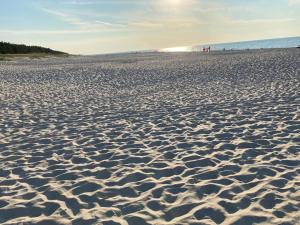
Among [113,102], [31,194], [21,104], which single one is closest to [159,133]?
[31,194]

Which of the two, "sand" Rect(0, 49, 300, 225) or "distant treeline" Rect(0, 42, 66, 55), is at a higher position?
"distant treeline" Rect(0, 42, 66, 55)

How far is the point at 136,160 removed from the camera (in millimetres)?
8945

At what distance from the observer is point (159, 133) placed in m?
11.4

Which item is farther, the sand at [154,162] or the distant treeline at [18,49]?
the distant treeline at [18,49]

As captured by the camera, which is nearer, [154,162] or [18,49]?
[154,162]

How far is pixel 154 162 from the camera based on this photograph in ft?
28.6

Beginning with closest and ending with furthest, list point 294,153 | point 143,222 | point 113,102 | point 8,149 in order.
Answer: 1. point 143,222
2. point 294,153
3. point 8,149
4. point 113,102

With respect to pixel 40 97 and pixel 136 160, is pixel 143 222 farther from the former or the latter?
pixel 40 97

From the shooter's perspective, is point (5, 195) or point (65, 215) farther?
point (5, 195)

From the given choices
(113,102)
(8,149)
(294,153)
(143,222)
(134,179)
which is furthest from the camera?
(113,102)

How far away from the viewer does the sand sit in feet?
20.6

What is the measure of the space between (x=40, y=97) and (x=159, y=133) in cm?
1102

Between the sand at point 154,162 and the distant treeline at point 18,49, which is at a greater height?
the distant treeline at point 18,49

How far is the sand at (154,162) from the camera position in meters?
6.27
